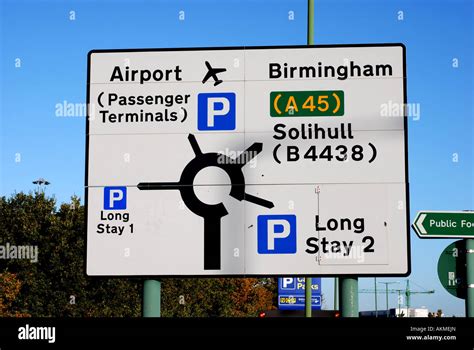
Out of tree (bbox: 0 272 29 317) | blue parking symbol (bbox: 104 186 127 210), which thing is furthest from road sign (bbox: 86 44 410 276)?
tree (bbox: 0 272 29 317)

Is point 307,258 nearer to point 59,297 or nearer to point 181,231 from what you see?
point 181,231

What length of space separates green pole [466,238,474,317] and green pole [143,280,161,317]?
445 cm

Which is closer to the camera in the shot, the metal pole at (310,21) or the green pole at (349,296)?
the green pole at (349,296)

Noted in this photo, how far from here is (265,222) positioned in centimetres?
689

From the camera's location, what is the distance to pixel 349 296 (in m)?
6.85

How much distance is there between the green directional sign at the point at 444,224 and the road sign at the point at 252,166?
366 cm

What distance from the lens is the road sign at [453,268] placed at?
1012cm

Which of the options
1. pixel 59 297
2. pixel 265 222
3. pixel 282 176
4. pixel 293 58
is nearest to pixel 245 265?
pixel 265 222

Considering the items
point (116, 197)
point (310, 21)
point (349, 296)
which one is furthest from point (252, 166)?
point (310, 21)

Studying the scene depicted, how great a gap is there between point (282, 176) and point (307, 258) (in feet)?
2.50

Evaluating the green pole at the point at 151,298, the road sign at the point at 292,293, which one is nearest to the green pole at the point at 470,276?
the green pole at the point at 151,298

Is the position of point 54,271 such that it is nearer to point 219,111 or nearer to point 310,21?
point 310,21

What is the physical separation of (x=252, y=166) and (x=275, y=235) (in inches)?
25.6

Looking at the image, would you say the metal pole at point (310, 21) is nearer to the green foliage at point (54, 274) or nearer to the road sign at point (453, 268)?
the road sign at point (453, 268)
